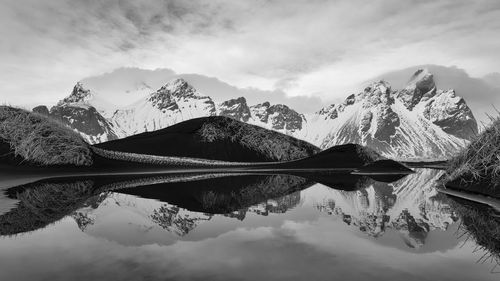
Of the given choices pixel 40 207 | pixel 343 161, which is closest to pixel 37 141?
pixel 40 207

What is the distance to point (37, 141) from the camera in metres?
17.8

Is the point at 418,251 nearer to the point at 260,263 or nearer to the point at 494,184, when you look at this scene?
the point at 260,263

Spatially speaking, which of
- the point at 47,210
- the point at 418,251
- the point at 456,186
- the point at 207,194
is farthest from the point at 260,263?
the point at 456,186

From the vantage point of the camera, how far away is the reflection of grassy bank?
186 inches

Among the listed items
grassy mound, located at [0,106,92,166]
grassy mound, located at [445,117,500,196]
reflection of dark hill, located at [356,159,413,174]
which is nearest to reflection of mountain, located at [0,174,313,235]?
grassy mound, located at [445,117,500,196]

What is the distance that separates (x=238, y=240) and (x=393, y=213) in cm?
387

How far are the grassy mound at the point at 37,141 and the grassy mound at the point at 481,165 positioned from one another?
638 inches

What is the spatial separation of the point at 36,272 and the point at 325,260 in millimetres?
3126

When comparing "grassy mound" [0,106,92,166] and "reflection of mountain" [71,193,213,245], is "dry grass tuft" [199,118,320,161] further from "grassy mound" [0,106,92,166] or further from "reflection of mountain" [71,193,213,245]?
"reflection of mountain" [71,193,213,245]

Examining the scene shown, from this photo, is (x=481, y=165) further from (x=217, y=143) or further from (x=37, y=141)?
(x=217, y=143)

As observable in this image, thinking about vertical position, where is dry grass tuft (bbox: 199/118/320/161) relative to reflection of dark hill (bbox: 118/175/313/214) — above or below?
above

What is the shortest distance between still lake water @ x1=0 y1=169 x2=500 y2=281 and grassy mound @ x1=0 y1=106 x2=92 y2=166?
8707mm

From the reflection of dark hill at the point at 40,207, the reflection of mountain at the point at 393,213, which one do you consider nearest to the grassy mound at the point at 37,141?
the reflection of dark hill at the point at 40,207

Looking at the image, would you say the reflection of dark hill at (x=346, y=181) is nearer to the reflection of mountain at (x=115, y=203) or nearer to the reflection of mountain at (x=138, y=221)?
the reflection of mountain at (x=115, y=203)
